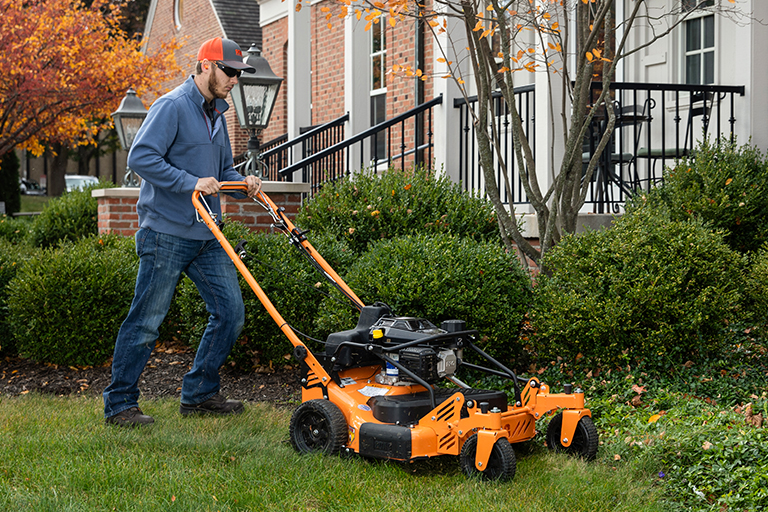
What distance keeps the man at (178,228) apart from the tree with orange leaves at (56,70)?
486 inches

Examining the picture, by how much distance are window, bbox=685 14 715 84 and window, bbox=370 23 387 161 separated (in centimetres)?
479

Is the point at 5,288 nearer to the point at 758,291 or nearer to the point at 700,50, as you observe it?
the point at 758,291

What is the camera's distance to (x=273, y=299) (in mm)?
5668

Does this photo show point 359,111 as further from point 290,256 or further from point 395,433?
point 395,433

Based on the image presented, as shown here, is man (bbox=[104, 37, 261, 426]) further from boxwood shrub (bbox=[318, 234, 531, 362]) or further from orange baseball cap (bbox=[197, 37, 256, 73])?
boxwood shrub (bbox=[318, 234, 531, 362])

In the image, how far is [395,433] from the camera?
3525mm

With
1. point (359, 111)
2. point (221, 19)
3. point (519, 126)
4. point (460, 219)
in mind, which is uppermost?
point (221, 19)

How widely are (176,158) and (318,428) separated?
171cm

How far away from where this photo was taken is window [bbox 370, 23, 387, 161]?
12.5 m

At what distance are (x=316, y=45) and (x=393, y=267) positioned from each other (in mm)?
9861

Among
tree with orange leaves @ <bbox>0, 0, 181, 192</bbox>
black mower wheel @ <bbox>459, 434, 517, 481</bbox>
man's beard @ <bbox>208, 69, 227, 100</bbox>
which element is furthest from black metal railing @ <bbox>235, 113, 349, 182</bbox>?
black mower wheel @ <bbox>459, 434, 517, 481</bbox>

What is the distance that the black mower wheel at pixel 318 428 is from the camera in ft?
12.2

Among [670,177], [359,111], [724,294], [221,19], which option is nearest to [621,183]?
[670,177]

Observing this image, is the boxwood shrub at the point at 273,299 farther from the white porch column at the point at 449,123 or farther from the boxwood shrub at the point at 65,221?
the boxwood shrub at the point at 65,221
